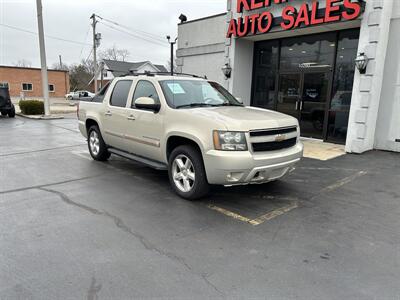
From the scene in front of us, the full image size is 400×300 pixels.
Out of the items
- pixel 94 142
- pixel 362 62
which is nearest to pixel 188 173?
pixel 94 142

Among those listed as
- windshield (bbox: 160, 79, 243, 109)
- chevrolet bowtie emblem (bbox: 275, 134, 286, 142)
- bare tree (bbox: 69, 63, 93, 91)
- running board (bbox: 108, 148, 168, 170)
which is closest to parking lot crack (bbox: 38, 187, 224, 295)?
running board (bbox: 108, 148, 168, 170)

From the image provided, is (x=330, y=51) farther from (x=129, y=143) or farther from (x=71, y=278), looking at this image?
(x=71, y=278)

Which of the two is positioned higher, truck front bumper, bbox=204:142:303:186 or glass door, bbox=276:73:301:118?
glass door, bbox=276:73:301:118

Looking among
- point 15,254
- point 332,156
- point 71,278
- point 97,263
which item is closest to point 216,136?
point 97,263

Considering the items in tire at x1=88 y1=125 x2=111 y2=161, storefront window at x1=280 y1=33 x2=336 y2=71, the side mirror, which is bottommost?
tire at x1=88 y1=125 x2=111 y2=161

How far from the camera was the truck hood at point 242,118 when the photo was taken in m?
4.20

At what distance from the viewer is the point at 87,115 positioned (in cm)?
715

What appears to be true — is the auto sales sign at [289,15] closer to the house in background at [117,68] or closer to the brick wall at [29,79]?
the brick wall at [29,79]

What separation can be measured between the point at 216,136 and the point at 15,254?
265cm

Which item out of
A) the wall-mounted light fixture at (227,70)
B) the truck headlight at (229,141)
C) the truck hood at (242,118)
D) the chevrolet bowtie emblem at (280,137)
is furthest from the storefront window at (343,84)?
the truck headlight at (229,141)

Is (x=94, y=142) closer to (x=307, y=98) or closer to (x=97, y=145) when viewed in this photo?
(x=97, y=145)

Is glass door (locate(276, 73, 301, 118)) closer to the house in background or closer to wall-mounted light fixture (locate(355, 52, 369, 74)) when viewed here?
wall-mounted light fixture (locate(355, 52, 369, 74))

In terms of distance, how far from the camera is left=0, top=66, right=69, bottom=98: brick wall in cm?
4406

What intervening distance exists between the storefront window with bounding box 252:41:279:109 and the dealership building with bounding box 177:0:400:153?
4 centimetres
